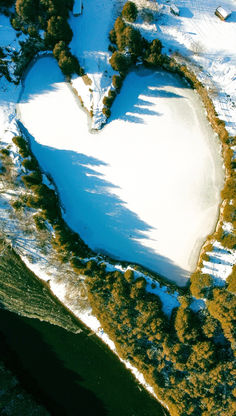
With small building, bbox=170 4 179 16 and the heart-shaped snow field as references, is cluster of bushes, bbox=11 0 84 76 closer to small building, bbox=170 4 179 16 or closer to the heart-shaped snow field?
the heart-shaped snow field

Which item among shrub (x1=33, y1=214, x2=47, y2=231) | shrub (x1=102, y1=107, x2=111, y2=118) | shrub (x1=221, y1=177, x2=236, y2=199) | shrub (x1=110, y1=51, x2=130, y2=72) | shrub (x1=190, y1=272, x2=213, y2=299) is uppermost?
shrub (x1=110, y1=51, x2=130, y2=72)

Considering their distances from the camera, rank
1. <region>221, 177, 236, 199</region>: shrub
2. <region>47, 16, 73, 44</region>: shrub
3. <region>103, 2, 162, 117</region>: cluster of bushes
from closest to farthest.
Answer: <region>103, 2, 162, 117</region>: cluster of bushes, <region>47, 16, 73, 44</region>: shrub, <region>221, 177, 236, 199</region>: shrub

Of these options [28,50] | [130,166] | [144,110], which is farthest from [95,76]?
[130,166]

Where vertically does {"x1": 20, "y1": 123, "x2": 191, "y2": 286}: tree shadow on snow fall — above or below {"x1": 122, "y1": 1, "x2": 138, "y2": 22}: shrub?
below

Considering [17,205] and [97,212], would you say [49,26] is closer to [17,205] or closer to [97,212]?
[17,205]

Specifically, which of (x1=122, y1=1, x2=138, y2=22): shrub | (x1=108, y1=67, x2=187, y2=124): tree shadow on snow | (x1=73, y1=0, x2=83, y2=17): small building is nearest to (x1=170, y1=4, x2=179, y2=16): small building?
(x1=122, y1=1, x2=138, y2=22): shrub

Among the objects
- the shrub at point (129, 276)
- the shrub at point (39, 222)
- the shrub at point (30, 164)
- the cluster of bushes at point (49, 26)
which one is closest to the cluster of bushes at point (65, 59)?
Answer: the cluster of bushes at point (49, 26)
